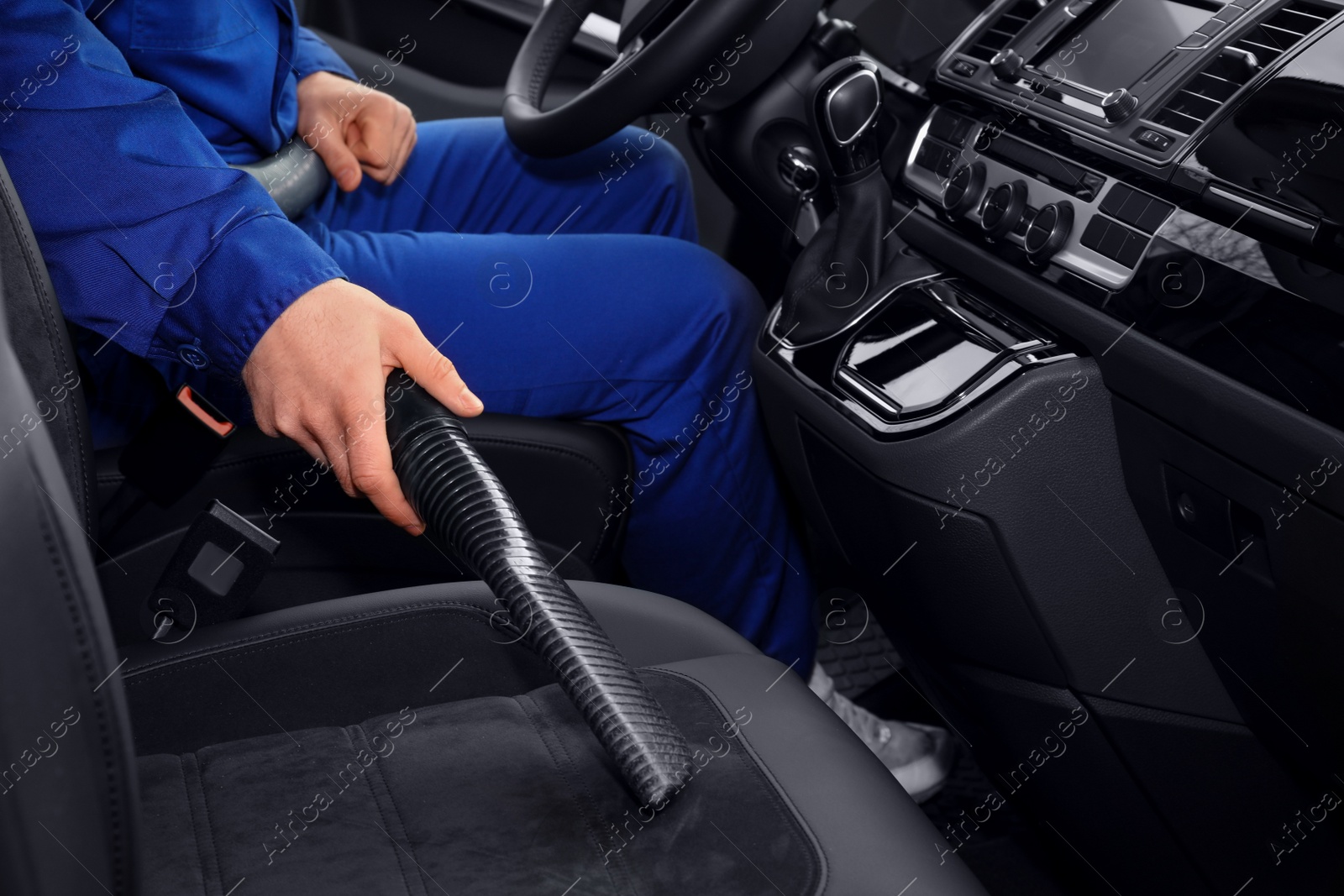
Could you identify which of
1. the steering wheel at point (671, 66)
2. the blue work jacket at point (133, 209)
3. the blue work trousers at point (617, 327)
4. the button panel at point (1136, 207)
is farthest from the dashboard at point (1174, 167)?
the blue work jacket at point (133, 209)

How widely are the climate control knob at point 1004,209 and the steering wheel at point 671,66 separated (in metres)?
0.23

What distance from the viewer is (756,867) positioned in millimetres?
540

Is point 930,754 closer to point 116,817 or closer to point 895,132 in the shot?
point 895,132

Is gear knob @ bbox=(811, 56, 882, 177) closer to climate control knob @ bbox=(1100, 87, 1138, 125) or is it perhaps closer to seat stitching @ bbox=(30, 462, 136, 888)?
climate control knob @ bbox=(1100, 87, 1138, 125)

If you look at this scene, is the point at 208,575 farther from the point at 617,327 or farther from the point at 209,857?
the point at 617,327

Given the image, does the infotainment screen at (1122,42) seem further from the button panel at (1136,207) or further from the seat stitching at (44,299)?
the seat stitching at (44,299)

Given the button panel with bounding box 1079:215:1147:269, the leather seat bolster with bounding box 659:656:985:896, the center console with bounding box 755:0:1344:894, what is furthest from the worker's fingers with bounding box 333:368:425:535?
the button panel with bounding box 1079:215:1147:269

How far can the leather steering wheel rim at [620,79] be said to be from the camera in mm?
810

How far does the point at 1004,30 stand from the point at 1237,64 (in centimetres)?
21

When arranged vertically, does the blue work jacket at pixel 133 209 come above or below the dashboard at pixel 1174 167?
below

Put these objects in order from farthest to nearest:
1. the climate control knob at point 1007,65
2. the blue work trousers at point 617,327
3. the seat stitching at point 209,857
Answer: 1. the blue work trousers at point 617,327
2. the climate control knob at point 1007,65
3. the seat stitching at point 209,857

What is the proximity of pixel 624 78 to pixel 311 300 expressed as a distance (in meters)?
0.33

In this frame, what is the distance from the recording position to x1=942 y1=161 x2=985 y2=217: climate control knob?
0.78 metres

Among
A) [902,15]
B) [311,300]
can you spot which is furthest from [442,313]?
[902,15]
